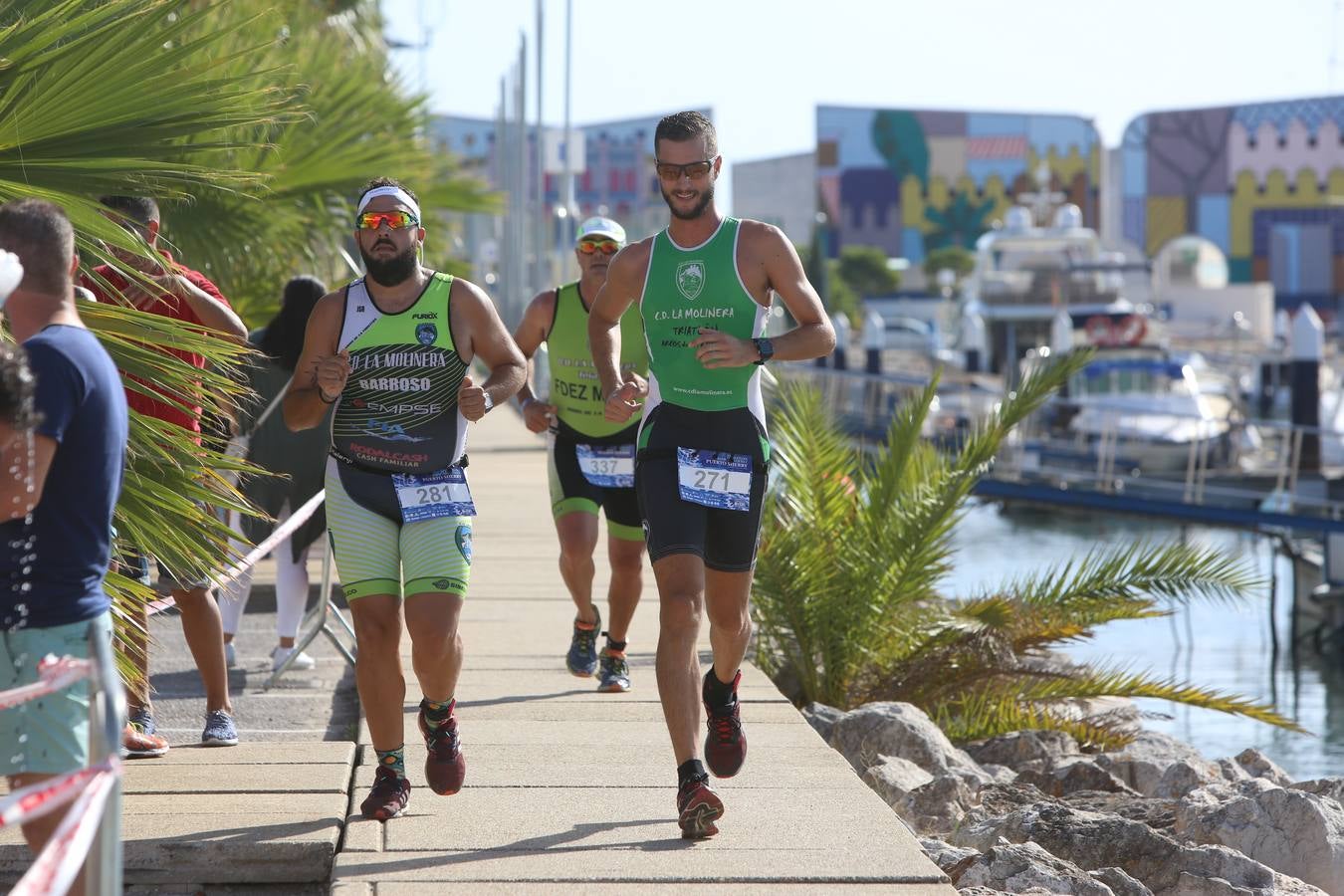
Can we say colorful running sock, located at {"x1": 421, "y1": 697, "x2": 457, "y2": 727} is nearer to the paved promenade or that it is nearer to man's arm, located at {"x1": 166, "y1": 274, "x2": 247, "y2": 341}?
the paved promenade

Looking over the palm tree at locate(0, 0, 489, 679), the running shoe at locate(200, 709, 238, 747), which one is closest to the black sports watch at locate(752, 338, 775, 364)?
the palm tree at locate(0, 0, 489, 679)

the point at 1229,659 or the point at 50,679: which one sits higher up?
the point at 50,679

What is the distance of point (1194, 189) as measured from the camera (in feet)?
363

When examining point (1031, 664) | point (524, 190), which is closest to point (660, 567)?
point (1031, 664)

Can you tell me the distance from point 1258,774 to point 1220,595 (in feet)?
3.54

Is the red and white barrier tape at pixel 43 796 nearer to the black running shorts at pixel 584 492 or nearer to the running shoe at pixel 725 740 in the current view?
the running shoe at pixel 725 740

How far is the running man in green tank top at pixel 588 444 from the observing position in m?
7.28

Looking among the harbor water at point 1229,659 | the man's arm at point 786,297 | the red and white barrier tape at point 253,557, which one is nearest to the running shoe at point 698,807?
the man's arm at point 786,297

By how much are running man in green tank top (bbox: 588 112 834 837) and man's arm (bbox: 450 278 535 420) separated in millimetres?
349

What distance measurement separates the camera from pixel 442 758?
5.14 meters

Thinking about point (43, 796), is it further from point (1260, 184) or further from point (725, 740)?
point (1260, 184)

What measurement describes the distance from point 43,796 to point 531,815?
2359 millimetres

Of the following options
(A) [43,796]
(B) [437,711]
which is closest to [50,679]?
(A) [43,796]

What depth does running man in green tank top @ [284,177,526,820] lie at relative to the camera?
16.8 ft
